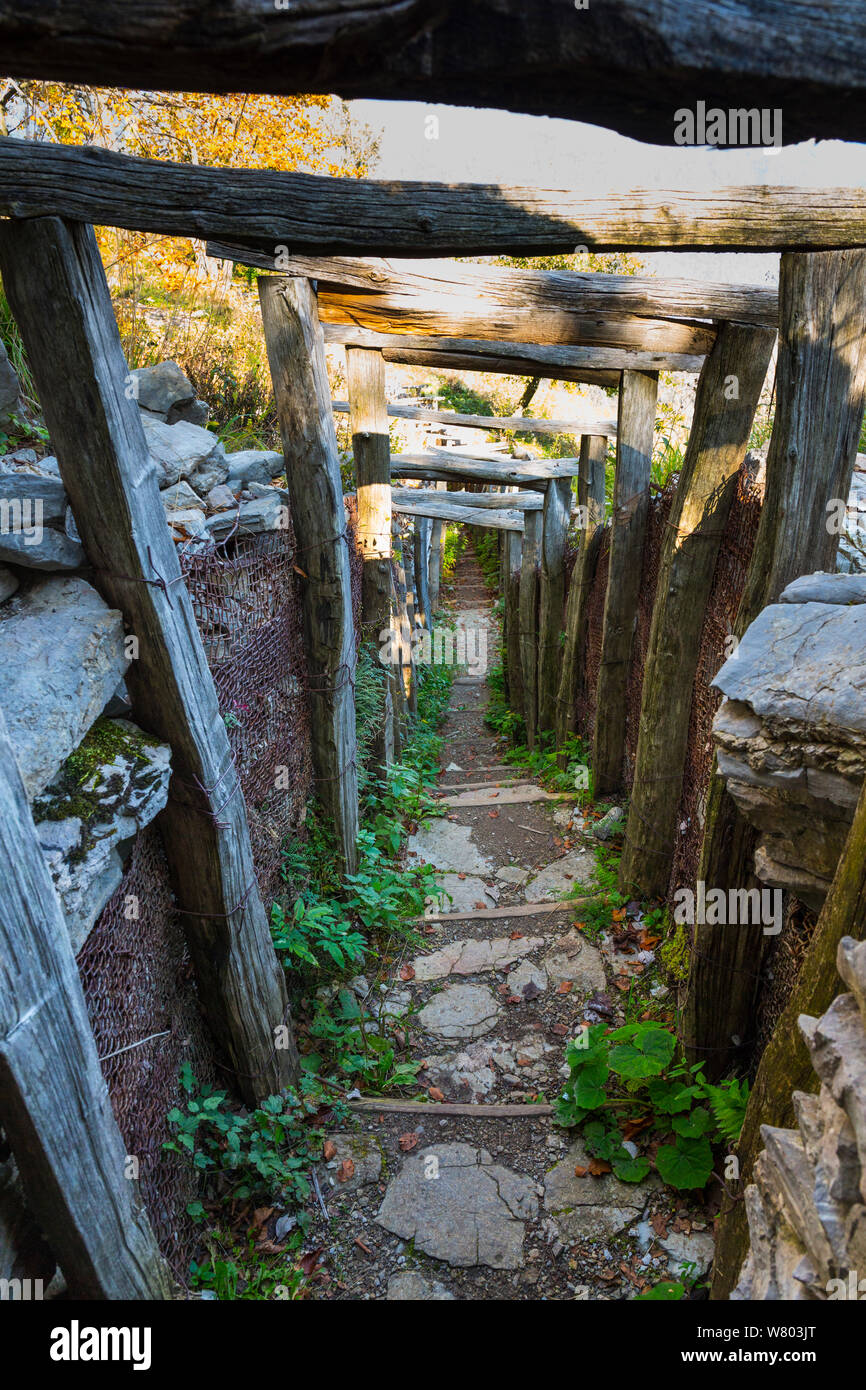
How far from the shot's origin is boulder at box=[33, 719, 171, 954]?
210 centimetres

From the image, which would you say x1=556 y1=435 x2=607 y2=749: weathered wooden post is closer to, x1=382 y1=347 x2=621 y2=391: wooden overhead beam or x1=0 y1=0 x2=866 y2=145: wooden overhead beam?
x1=382 y1=347 x2=621 y2=391: wooden overhead beam

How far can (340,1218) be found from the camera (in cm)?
305

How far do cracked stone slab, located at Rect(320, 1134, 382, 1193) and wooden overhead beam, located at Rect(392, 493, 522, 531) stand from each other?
20.8ft

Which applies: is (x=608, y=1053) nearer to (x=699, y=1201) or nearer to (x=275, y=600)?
(x=699, y=1201)

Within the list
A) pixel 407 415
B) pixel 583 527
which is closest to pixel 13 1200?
pixel 583 527

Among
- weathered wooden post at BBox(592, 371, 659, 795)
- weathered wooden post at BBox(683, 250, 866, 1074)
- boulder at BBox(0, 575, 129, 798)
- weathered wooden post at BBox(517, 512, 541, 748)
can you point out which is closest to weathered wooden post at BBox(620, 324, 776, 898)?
weathered wooden post at BBox(683, 250, 866, 1074)

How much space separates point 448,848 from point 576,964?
6.27 feet

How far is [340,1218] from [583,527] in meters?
5.99

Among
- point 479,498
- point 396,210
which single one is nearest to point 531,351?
point 396,210

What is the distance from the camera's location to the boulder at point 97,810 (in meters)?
2.10

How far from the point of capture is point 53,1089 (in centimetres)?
182

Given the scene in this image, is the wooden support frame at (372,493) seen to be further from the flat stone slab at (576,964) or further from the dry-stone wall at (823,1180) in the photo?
the dry-stone wall at (823,1180)

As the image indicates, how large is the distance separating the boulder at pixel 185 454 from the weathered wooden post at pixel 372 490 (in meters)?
1.30

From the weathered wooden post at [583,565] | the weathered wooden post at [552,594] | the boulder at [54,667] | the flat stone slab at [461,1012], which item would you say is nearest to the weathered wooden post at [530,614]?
the weathered wooden post at [552,594]
